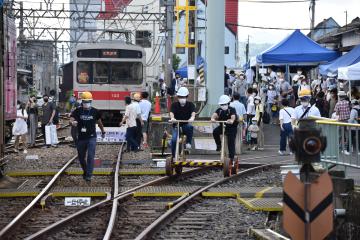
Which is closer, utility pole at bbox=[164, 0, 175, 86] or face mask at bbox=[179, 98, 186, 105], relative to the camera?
face mask at bbox=[179, 98, 186, 105]

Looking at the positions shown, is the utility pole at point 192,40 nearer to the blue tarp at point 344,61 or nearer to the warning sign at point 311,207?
the blue tarp at point 344,61

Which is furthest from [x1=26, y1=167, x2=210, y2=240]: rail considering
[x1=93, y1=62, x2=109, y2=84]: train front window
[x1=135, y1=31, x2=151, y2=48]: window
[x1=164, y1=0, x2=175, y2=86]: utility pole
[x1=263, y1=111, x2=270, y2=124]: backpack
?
[x1=135, y1=31, x2=151, y2=48]: window

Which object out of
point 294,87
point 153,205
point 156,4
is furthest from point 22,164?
point 156,4

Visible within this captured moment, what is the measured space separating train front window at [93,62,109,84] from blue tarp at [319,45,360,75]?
948 centimetres

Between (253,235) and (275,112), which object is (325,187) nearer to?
(253,235)

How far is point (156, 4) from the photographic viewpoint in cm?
7956

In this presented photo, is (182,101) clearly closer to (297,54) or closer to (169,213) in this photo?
(169,213)

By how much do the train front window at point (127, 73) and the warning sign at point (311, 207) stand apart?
25.1 meters

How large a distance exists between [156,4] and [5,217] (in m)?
68.8

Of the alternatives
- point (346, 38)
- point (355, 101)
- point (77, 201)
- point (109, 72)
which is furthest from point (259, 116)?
point (346, 38)

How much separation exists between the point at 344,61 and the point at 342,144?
14.1m

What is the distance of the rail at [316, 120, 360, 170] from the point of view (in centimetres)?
1053

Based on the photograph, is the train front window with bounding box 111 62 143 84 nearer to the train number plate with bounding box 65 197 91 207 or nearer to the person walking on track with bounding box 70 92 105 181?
the person walking on track with bounding box 70 92 105 181

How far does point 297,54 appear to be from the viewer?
27.4m
